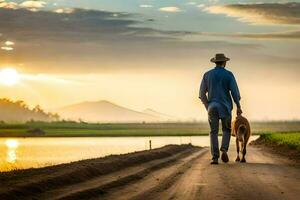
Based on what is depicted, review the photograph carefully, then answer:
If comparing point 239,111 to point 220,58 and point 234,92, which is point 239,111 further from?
point 220,58

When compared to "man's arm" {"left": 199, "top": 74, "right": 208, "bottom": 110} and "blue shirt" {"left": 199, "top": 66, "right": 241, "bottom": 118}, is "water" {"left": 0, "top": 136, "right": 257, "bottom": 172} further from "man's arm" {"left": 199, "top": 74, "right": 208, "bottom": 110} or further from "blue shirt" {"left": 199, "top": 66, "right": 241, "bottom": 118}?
"blue shirt" {"left": 199, "top": 66, "right": 241, "bottom": 118}

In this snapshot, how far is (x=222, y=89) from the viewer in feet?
66.9

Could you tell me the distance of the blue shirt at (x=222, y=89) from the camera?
66.4 ft

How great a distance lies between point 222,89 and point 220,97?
0.87ft

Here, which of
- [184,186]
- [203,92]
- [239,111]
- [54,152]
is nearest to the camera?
[184,186]

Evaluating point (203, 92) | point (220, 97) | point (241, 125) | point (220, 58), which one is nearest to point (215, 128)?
point (220, 97)

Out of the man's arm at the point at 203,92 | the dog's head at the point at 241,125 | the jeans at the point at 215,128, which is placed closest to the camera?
the jeans at the point at 215,128

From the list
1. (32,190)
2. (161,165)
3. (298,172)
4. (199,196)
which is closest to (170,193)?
(199,196)

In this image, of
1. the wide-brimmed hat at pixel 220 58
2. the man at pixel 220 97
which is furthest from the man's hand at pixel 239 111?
the wide-brimmed hat at pixel 220 58

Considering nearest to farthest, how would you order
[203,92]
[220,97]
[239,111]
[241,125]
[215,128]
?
[215,128] → [220,97] → [203,92] → [239,111] → [241,125]

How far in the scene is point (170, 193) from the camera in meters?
12.0

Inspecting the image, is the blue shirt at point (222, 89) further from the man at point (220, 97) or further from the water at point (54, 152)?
the water at point (54, 152)

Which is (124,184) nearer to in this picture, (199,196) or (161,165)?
(199,196)

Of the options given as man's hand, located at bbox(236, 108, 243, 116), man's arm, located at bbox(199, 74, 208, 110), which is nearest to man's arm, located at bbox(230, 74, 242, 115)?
man's hand, located at bbox(236, 108, 243, 116)
